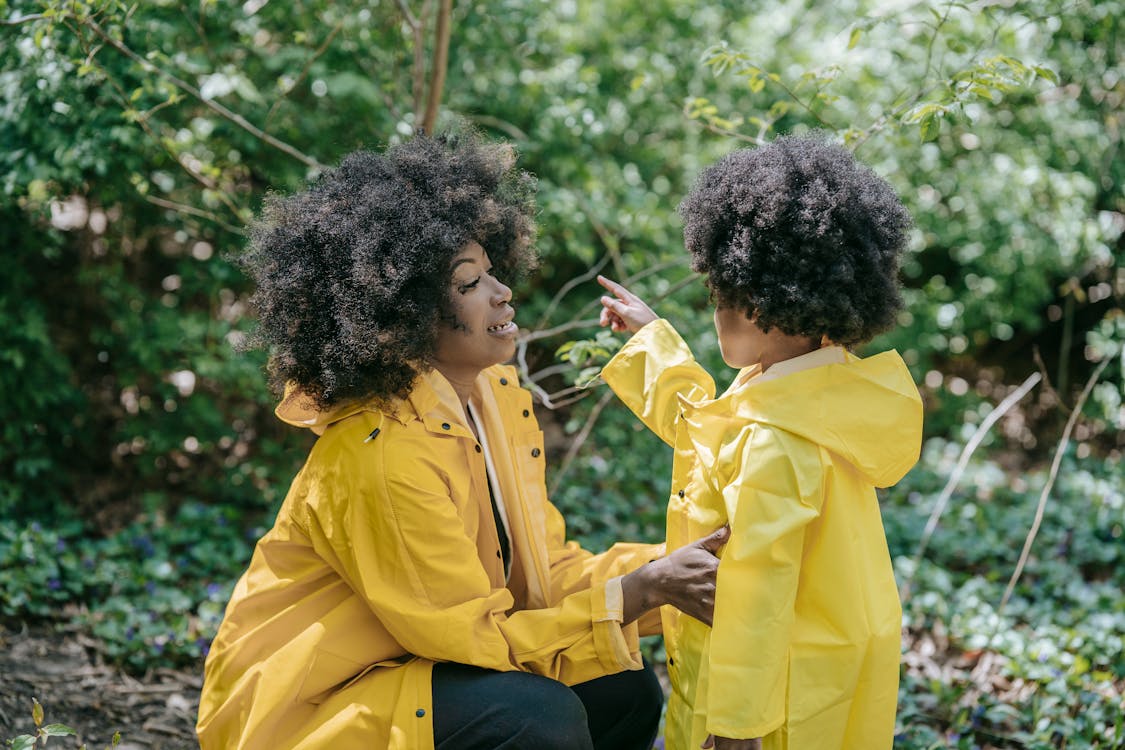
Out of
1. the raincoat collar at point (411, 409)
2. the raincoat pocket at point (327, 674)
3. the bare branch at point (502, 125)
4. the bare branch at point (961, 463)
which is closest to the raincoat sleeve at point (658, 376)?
the raincoat collar at point (411, 409)

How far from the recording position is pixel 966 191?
5023 mm

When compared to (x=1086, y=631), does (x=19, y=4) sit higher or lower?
higher

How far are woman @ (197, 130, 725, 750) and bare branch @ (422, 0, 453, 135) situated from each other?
1.15 metres

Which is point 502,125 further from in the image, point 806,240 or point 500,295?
point 806,240

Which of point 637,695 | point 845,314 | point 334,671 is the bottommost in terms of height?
point 637,695

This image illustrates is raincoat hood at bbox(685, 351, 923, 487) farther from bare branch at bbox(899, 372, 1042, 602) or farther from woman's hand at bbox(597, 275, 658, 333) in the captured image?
bare branch at bbox(899, 372, 1042, 602)

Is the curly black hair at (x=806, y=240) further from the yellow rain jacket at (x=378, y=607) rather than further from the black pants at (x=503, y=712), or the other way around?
the black pants at (x=503, y=712)

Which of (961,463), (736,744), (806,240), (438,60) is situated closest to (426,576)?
(736,744)

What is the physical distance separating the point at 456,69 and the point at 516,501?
8.13 ft

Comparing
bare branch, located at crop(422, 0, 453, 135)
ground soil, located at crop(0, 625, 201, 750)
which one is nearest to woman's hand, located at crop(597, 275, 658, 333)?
bare branch, located at crop(422, 0, 453, 135)

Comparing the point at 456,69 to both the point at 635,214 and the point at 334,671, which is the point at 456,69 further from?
the point at 334,671

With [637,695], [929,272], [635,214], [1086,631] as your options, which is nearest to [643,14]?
[635,214]

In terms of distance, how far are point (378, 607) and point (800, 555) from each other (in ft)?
2.63

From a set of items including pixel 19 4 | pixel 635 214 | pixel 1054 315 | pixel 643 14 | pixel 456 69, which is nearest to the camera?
pixel 19 4
